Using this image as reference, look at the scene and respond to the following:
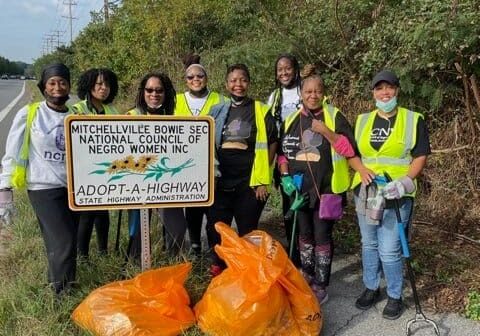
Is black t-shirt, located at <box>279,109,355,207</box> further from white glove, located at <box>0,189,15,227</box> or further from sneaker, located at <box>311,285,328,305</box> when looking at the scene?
white glove, located at <box>0,189,15,227</box>

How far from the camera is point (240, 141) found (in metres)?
3.71

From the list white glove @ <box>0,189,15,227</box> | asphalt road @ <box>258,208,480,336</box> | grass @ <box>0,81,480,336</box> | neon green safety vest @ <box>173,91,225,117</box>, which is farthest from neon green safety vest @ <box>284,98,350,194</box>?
white glove @ <box>0,189,15,227</box>

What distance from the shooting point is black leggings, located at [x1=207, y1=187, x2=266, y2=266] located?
383cm

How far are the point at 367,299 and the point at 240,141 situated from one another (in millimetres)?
1468

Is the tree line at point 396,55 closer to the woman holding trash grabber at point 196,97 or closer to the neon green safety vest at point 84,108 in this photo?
the woman holding trash grabber at point 196,97

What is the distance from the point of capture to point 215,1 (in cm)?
1409

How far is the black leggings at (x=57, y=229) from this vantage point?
3207mm

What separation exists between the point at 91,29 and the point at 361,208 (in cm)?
2500

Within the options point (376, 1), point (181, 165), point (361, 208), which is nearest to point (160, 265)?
point (181, 165)

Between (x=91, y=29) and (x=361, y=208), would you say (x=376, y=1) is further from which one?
(x=91, y=29)

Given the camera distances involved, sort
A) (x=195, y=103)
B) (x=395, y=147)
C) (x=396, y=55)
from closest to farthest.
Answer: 1. (x=395, y=147)
2. (x=195, y=103)
3. (x=396, y=55)

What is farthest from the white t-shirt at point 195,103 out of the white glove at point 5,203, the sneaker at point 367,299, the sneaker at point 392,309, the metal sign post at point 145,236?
the sneaker at point 392,309

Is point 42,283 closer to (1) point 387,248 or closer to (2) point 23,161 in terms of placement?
(2) point 23,161

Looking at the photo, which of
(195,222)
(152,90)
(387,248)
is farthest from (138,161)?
(387,248)
